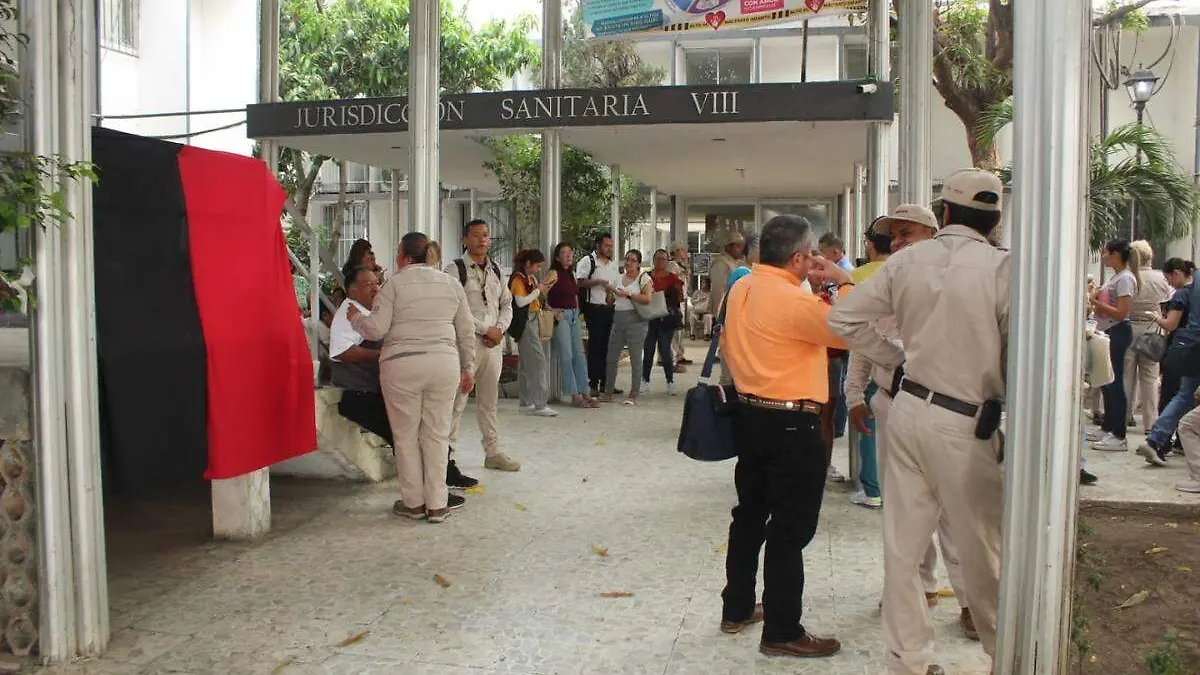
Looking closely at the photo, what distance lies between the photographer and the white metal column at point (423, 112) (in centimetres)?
741

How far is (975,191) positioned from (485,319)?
4726 millimetres

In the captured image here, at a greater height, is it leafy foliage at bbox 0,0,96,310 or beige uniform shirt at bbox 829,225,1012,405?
leafy foliage at bbox 0,0,96,310

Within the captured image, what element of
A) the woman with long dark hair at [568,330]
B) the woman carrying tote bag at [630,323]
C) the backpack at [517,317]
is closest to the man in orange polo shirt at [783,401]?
the backpack at [517,317]

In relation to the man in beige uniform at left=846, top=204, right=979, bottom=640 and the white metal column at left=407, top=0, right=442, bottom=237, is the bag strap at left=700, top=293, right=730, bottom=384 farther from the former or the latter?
the white metal column at left=407, top=0, right=442, bottom=237

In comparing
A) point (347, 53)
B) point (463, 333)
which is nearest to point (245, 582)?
point (463, 333)

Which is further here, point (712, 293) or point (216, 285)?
point (712, 293)

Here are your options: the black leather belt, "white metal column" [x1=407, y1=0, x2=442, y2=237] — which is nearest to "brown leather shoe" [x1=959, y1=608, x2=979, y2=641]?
the black leather belt

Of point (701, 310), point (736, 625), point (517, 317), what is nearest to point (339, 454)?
point (517, 317)

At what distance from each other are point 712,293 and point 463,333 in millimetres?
4999

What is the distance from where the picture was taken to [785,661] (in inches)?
160

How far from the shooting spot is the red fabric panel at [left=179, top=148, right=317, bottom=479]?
512 cm

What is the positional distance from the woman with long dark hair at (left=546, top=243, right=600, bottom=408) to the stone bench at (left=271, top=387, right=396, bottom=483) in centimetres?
353

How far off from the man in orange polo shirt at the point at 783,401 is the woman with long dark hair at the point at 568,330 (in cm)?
657

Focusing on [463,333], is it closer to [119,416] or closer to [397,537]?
[397,537]
